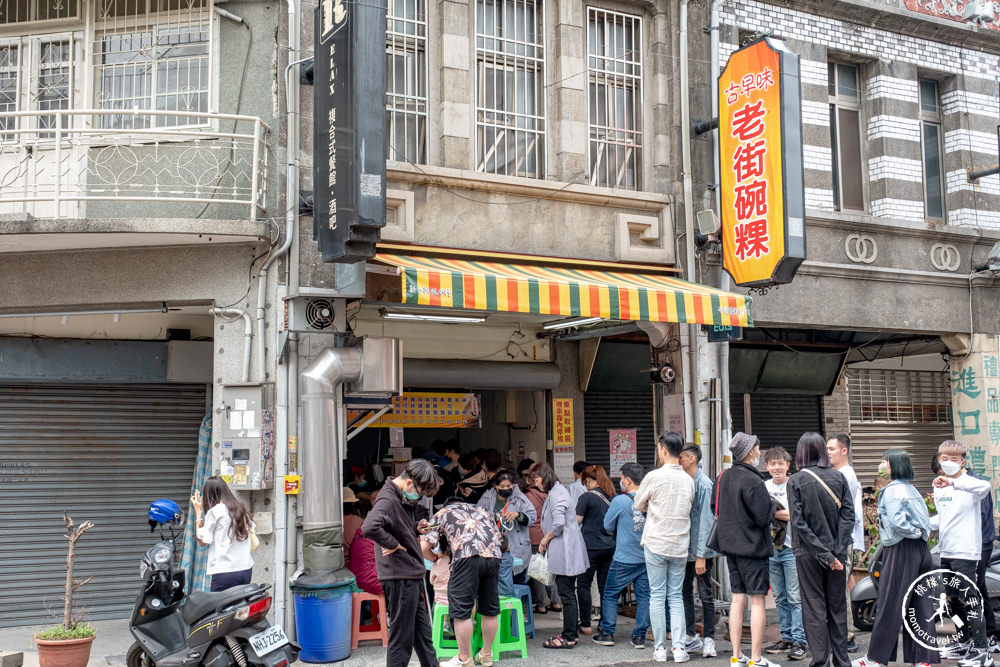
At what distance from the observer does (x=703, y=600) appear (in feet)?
31.3

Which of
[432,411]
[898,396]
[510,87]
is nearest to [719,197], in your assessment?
[510,87]

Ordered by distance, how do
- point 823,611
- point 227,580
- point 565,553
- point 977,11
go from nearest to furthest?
point 823,611, point 227,580, point 565,553, point 977,11

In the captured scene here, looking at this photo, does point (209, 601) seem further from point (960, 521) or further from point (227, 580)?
point (960, 521)

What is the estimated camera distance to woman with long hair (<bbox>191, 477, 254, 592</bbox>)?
8.40m

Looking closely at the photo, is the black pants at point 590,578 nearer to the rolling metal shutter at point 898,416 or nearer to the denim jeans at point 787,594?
the denim jeans at point 787,594

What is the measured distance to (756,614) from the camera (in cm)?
846

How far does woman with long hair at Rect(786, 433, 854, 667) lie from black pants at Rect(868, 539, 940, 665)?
1.41 feet

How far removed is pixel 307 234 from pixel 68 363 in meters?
3.33

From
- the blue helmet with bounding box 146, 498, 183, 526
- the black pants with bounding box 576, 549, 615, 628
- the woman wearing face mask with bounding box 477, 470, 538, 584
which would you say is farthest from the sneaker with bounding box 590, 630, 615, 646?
the blue helmet with bounding box 146, 498, 183, 526

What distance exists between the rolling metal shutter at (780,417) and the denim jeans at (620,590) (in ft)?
21.9

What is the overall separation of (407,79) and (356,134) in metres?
2.66

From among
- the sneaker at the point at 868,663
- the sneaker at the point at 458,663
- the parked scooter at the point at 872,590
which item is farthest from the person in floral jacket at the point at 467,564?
the parked scooter at the point at 872,590

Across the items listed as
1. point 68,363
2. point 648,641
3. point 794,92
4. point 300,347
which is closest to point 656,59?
point 794,92

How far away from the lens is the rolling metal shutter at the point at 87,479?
10.8m
